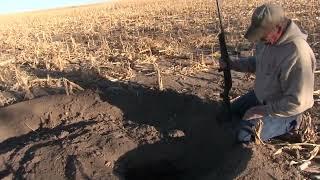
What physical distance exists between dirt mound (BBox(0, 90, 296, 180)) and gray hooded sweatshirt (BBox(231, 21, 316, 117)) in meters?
0.51

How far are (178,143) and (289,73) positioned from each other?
1.50 metres

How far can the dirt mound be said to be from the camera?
4.71 meters

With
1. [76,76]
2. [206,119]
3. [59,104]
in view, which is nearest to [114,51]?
[76,76]

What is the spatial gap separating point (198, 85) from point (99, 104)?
6.04ft

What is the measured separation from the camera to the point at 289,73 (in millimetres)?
4492

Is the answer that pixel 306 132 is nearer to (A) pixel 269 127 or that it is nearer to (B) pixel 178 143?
(A) pixel 269 127

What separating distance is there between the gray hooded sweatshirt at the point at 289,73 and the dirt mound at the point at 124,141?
0.51m

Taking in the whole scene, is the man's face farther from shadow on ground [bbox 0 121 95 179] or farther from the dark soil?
shadow on ground [bbox 0 121 95 179]

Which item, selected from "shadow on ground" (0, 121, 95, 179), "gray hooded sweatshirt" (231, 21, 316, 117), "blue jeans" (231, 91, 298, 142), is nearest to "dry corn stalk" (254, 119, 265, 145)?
"blue jeans" (231, 91, 298, 142)

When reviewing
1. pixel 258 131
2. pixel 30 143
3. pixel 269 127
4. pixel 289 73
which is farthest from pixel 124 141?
pixel 289 73

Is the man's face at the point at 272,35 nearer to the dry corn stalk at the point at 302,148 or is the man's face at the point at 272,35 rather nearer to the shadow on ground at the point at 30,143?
the dry corn stalk at the point at 302,148

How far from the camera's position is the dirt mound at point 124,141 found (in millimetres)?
4707

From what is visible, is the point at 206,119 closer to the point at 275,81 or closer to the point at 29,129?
the point at 275,81

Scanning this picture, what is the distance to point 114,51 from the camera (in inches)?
432
